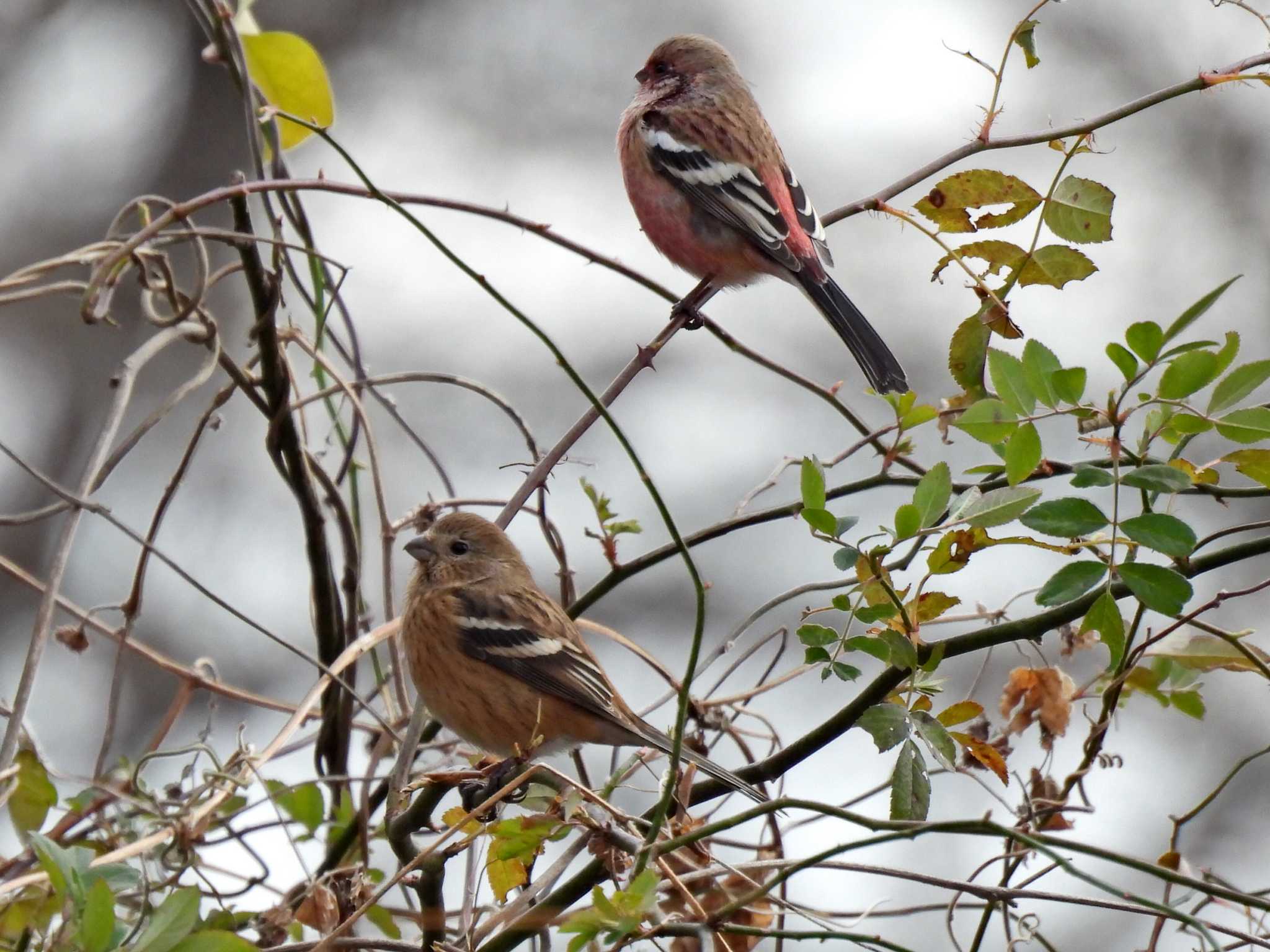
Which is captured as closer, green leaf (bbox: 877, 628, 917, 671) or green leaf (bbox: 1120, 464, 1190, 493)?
green leaf (bbox: 1120, 464, 1190, 493)

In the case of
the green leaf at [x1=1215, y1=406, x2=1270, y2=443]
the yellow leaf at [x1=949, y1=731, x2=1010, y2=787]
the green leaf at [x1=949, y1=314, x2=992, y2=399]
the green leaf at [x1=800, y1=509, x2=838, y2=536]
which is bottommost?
the yellow leaf at [x1=949, y1=731, x2=1010, y2=787]


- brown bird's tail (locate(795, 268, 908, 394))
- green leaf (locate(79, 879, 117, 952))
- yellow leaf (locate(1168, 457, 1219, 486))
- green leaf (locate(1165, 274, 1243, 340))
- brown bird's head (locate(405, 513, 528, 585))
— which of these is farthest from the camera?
brown bird's head (locate(405, 513, 528, 585))

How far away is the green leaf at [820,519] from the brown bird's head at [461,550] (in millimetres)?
2519

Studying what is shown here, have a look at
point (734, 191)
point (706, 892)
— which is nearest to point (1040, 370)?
point (706, 892)

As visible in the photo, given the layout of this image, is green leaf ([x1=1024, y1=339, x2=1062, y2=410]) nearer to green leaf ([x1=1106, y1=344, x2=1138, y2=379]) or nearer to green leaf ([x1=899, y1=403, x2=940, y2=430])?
green leaf ([x1=1106, y1=344, x2=1138, y2=379])

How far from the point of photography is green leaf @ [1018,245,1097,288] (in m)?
2.64

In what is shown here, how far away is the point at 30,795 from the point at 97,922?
78 cm

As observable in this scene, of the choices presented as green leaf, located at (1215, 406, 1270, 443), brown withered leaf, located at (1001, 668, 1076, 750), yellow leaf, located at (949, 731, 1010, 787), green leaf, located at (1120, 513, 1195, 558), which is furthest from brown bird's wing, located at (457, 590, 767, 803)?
green leaf, located at (1215, 406, 1270, 443)

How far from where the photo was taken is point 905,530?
2.18 metres

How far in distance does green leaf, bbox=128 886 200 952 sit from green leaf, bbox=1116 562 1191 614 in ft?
4.55

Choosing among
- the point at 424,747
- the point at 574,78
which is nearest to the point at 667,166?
the point at 424,747

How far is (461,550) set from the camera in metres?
4.70

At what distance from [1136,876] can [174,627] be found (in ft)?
21.0

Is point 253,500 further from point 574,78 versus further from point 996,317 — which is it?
point 996,317
